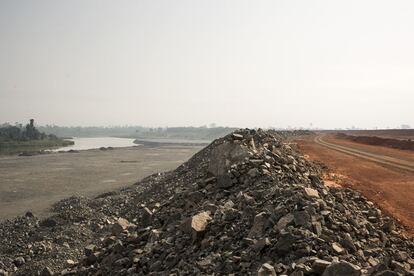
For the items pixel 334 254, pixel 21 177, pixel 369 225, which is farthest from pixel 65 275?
pixel 21 177

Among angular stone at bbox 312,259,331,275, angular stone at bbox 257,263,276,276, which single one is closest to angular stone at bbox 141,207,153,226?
angular stone at bbox 257,263,276,276

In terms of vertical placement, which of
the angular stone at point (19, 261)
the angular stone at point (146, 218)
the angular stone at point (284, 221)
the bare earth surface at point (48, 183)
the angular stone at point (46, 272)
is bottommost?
the bare earth surface at point (48, 183)

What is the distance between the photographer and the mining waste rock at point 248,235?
8461mm

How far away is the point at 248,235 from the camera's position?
9.83 metres

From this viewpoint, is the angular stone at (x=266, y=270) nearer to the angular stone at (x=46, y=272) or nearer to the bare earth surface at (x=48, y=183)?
the angular stone at (x=46, y=272)

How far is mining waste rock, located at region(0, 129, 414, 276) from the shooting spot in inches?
333

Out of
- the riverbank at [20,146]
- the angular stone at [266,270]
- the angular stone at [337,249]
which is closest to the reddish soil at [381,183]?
the angular stone at [337,249]

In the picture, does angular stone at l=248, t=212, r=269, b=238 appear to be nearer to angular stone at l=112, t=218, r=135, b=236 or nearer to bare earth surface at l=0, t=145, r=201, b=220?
angular stone at l=112, t=218, r=135, b=236

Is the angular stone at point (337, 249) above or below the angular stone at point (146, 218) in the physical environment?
above

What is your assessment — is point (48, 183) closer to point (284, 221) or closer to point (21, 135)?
point (284, 221)

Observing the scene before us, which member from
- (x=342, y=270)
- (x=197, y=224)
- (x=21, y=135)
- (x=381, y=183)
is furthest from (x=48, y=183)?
(x=21, y=135)

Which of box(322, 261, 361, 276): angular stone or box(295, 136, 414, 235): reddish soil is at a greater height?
box(295, 136, 414, 235): reddish soil

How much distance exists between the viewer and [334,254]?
329 inches

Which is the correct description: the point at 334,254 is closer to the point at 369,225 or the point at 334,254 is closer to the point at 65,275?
the point at 369,225
